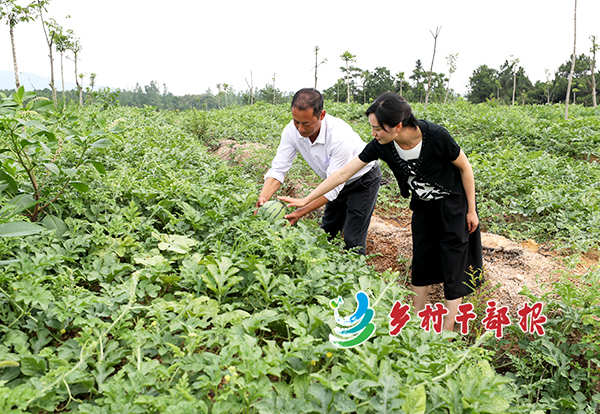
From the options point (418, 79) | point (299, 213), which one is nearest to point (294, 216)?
point (299, 213)

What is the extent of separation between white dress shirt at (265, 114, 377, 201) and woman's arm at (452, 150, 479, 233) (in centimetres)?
95

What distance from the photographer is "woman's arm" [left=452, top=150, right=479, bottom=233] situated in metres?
2.95

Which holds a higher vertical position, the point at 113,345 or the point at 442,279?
the point at 113,345

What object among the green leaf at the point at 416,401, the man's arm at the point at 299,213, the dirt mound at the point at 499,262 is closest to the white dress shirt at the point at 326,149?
the man's arm at the point at 299,213

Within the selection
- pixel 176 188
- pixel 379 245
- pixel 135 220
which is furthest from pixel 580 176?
pixel 135 220

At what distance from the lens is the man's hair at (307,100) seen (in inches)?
126

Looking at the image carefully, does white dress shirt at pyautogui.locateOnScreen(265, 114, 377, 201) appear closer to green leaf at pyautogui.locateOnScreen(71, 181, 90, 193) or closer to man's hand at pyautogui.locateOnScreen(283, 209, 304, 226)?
man's hand at pyautogui.locateOnScreen(283, 209, 304, 226)

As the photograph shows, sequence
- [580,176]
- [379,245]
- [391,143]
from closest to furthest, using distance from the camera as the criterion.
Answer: [391,143] < [379,245] < [580,176]

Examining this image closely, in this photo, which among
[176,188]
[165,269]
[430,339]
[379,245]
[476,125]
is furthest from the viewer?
[476,125]

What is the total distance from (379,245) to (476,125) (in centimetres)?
730

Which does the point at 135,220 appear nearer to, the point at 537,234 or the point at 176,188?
the point at 176,188

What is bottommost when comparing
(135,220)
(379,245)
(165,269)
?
(379,245)

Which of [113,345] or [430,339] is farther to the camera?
[430,339]

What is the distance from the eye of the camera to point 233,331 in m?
1.80
